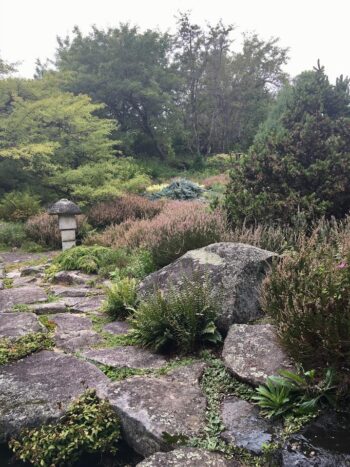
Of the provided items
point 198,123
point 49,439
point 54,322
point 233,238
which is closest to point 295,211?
point 233,238

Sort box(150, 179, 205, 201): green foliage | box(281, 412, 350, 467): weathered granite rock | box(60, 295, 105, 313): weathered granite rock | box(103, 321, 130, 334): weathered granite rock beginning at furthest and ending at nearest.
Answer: box(150, 179, 205, 201): green foliage < box(60, 295, 105, 313): weathered granite rock < box(103, 321, 130, 334): weathered granite rock < box(281, 412, 350, 467): weathered granite rock

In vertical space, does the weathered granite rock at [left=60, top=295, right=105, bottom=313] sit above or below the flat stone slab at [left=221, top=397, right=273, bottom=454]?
below

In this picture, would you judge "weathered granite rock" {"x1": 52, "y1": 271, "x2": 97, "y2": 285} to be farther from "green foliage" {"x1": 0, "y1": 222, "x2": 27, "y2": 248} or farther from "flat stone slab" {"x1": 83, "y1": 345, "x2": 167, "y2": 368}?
"green foliage" {"x1": 0, "y1": 222, "x2": 27, "y2": 248}

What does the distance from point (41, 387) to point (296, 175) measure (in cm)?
446

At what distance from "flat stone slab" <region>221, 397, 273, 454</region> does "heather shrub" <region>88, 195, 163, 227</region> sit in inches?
263

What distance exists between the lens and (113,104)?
20.0 m

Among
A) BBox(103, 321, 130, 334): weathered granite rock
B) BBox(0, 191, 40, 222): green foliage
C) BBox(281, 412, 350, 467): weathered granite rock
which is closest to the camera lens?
BBox(281, 412, 350, 467): weathered granite rock

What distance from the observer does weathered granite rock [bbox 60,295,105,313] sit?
410 centimetres

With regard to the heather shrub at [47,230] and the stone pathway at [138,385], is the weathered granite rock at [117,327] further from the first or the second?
the heather shrub at [47,230]

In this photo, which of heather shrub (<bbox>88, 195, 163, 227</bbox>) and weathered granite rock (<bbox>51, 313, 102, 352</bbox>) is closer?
weathered granite rock (<bbox>51, 313, 102, 352</bbox>)

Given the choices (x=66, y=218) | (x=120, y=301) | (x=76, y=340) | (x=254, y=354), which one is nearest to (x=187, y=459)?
(x=254, y=354)

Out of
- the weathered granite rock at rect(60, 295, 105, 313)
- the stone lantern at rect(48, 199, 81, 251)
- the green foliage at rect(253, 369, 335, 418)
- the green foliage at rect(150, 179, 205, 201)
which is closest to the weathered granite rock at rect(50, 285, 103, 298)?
the weathered granite rock at rect(60, 295, 105, 313)

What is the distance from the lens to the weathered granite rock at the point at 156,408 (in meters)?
2.06

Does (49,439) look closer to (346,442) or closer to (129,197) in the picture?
(346,442)
